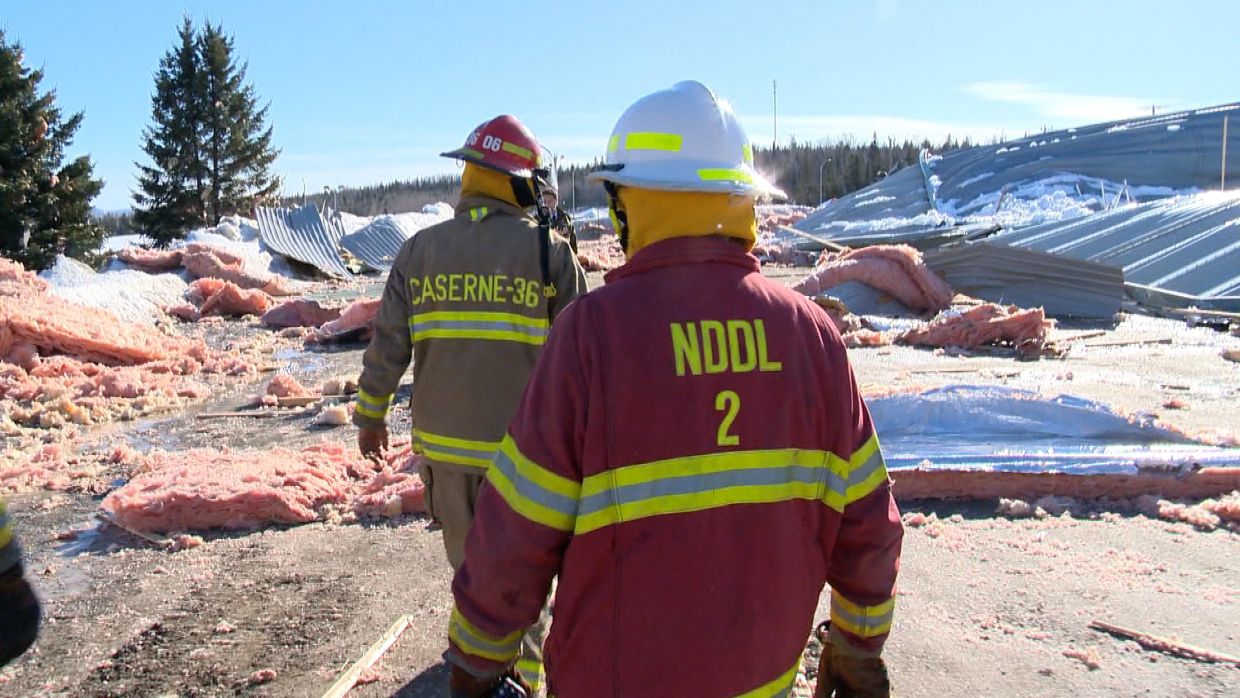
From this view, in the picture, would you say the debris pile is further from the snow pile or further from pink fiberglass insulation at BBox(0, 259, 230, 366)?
the snow pile

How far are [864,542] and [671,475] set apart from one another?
506 millimetres

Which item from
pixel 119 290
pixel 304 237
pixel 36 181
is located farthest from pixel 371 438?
pixel 36 181

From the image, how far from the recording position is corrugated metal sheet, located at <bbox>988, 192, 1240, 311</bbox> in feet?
41.4

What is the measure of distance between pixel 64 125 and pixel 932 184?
1033 inches

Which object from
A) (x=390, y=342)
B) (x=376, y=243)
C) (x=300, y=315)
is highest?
(x=390, y=342)

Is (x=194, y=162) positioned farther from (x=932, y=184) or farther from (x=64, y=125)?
(x=932, y=184)

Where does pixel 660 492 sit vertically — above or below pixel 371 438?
above

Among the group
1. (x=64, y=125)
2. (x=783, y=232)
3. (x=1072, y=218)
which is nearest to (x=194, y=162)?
(x=64, y=125)

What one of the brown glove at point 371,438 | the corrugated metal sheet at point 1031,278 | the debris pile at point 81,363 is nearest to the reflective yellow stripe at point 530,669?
the brown glove at point 371,438

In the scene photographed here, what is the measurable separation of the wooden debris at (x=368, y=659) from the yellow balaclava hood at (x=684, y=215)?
2411 millimetres

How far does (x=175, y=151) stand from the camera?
3581 cm

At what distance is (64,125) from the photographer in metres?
29.3

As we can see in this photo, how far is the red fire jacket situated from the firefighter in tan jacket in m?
1.44

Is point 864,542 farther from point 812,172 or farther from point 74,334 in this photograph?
point 812,172
